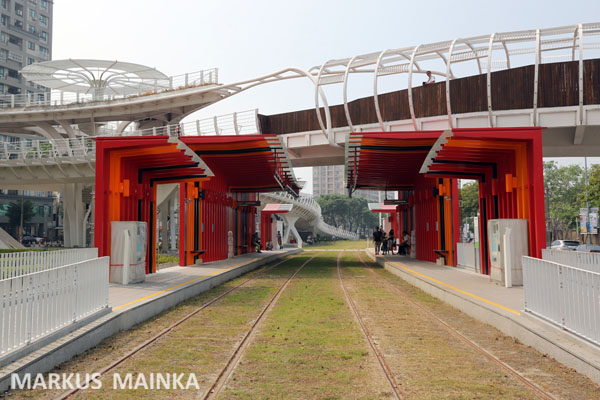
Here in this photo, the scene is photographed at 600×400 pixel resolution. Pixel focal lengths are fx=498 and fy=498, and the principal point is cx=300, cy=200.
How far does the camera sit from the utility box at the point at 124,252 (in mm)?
14508

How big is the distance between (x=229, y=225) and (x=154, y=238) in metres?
11.5

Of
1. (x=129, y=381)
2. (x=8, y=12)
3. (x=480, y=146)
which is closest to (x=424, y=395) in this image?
(x=129, y=381)

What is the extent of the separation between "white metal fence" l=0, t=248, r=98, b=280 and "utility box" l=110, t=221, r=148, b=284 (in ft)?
2.02

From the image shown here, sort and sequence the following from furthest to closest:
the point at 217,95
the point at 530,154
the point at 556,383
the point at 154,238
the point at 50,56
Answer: the point at 50,56
the point at 217,95
the point at 154,238
the point at 530,154
the point at 556,383

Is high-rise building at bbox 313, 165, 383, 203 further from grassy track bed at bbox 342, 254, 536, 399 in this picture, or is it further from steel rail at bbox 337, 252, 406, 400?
grassy track bed at bbox 342, 254, 536, 399

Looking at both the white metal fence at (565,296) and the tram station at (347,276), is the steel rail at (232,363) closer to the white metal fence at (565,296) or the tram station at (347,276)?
the tram station at (347,276)

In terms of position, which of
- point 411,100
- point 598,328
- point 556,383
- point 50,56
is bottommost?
point 556,383

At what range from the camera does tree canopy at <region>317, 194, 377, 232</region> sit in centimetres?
12756

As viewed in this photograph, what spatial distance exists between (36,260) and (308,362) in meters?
11.0

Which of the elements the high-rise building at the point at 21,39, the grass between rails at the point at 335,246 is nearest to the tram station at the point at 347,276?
the grass between rails at the point at 335,246

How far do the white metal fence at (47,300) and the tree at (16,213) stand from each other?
77.1 meters

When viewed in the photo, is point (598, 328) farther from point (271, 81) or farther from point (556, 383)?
point (271, 81)

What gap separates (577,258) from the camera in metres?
11.9

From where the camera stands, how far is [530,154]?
14.8 metres
